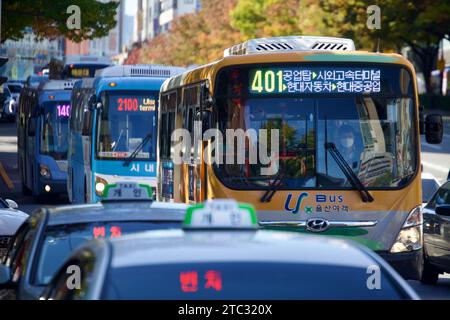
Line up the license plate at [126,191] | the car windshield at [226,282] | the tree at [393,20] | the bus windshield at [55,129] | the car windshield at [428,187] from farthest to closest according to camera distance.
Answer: the tree at [393,20] → the bus windshield at [55,129] → the car windshield at [428,187] → the license plate at [126,191] → the car windshield at [226,282]

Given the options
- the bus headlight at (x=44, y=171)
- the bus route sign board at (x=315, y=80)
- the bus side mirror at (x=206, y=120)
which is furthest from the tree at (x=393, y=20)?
the bus side mirror at (x=206, y=120)

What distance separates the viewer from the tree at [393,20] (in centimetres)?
6159

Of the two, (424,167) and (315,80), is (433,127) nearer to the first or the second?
(315,80)

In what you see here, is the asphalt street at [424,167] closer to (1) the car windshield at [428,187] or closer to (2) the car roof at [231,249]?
(1) the car windshield at [428,187]

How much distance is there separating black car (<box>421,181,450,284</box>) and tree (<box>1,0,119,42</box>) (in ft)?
82.1

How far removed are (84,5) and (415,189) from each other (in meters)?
30.2

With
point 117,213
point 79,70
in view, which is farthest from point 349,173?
point 79,70

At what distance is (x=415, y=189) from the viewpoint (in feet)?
46.1

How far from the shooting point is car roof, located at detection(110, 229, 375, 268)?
537 cm

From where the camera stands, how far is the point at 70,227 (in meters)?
8.40

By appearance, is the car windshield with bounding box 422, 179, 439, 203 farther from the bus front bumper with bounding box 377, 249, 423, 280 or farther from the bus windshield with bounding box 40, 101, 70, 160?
the bus windshield with bounding box 40, 101, 70, 160

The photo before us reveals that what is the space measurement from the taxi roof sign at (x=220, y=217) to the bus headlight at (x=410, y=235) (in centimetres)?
812
